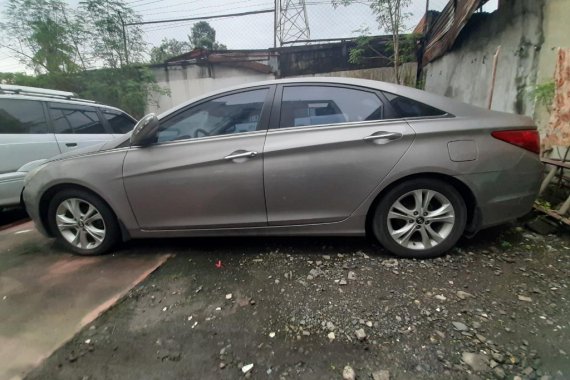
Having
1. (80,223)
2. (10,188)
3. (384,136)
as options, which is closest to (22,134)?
(10,188)

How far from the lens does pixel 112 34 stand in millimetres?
8195

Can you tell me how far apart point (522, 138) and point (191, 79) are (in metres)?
9.18

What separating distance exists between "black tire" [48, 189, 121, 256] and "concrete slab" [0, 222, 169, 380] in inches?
3.3

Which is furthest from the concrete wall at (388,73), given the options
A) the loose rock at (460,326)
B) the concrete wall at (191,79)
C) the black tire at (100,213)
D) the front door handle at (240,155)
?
the loose rock at (460,326)

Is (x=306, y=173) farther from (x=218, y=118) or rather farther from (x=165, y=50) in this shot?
(x=165, y=50)

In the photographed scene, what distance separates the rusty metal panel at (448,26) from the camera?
4244mm

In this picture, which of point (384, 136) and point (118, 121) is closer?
point (384, 136)

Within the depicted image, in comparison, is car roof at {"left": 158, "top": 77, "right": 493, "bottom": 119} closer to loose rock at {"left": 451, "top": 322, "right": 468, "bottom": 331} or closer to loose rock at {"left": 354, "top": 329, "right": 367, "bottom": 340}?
loose rock at {"left": 451, "top": 322, "right": 468, "bottom": 331}

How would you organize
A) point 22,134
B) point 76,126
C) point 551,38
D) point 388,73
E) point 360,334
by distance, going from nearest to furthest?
point 360,334 → point 551,38 → point 22,134 → point 76,126 → point 388,73

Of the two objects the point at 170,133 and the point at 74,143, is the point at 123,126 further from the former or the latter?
the point at 170,133

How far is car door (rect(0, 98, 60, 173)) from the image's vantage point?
11.2 feet

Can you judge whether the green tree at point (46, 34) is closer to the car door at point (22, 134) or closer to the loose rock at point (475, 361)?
the car door at point (22, 134)

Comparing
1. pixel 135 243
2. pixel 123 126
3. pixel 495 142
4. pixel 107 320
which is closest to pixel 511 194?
pixel 495 142

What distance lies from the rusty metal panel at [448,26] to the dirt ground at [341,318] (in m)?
3.45
